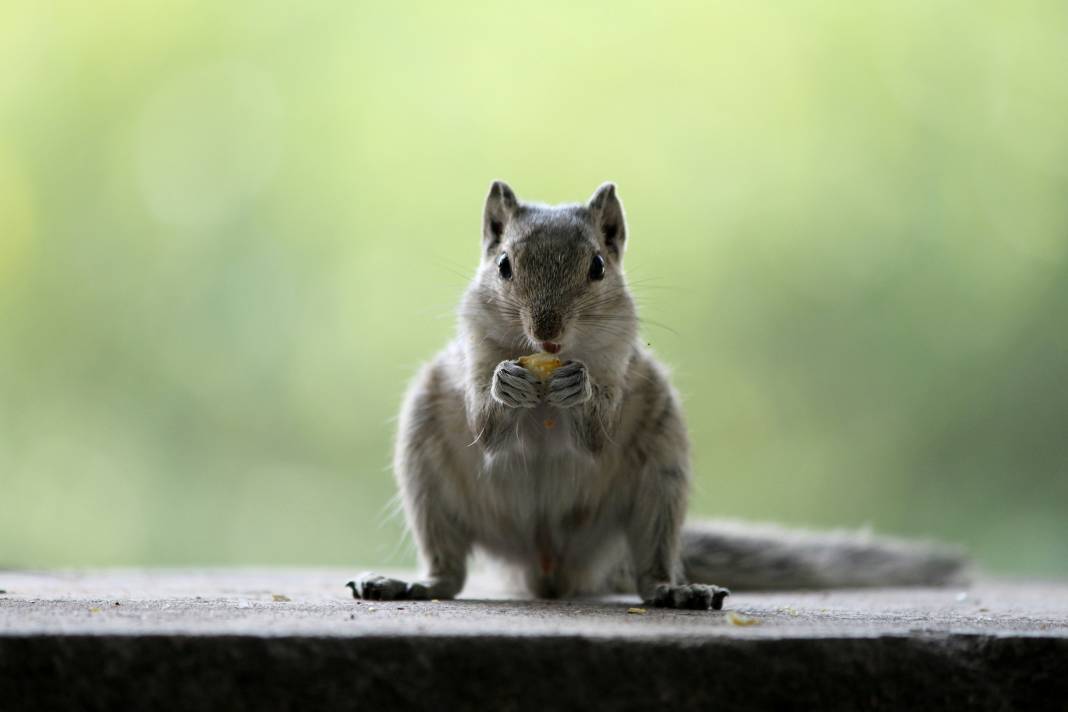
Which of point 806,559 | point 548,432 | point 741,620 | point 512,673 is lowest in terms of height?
point 512,673

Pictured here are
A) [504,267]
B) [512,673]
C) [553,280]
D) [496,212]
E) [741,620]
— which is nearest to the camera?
[512,673]

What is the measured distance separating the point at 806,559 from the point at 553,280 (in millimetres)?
1476

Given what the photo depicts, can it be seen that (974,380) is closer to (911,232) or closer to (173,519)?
(911,232)

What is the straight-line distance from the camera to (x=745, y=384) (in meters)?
5.58

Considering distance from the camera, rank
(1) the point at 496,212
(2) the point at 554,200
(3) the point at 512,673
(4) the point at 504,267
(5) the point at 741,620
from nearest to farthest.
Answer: (3) the point at 512,673
(5) the point at 741,620
(4) the point at 504,267
(1) the point at 496,212
(2) the point at 554,200

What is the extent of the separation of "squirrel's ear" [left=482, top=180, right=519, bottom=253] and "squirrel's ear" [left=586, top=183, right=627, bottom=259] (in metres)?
0.19

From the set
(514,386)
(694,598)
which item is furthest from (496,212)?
(694,598)

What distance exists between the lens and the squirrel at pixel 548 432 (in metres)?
Answer: 2.74

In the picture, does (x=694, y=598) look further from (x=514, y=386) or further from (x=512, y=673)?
(x=512, y=673)

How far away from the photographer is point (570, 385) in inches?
102

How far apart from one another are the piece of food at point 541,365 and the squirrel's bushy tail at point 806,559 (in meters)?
1.04

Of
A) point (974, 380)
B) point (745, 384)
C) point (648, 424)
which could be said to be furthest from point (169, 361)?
point (974, 380)

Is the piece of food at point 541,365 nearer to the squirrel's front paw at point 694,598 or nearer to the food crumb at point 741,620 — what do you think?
the squirrel's front paw at point 694,598

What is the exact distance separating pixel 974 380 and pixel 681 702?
13.8 feet
